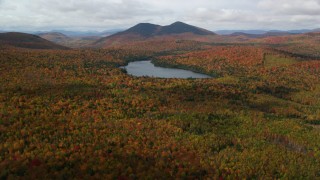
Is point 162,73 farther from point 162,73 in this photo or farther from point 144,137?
point 144,137

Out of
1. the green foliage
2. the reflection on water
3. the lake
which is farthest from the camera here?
the reflection on water

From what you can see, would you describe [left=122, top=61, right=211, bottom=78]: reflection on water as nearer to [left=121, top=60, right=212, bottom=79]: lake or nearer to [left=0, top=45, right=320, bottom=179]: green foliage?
[left=121, top=60, right=212, bottom=79]: lake

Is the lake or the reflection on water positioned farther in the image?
the reflection on water

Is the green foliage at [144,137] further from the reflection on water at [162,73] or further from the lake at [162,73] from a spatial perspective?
the reflection on water at [162,73]

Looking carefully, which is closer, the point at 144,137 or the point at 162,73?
the point at 144,137

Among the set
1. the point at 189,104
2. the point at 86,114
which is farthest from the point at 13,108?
the point at 189,104

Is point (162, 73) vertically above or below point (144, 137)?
below

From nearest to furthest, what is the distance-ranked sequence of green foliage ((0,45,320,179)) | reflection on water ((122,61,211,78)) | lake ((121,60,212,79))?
1. green foliage ((0,45,320,179))
2. lake ((121,60,212,79))
3. reflection on water ((122,61,211,78))

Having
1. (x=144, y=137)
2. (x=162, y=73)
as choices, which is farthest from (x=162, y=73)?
(x=144, y=137)

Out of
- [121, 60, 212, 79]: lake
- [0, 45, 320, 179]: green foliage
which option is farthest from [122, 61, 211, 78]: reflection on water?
[0, 45, 320, 179]: green foliage

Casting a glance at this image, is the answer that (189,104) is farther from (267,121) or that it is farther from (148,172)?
(148,172)

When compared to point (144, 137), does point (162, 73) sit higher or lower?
lower

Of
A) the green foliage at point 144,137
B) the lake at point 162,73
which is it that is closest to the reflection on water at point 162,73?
the lake at point 162,73
